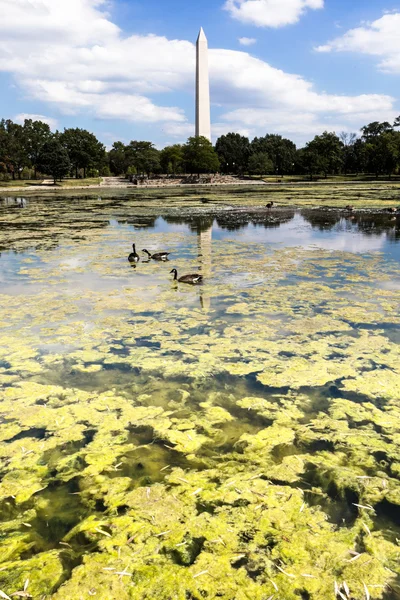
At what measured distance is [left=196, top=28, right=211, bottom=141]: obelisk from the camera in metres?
69.6

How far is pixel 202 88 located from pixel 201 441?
7677 cm

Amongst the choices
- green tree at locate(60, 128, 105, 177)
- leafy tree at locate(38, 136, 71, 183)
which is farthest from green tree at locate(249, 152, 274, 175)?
leafy tree at locate(38, 136, 71, 183)

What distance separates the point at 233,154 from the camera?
120500 mm

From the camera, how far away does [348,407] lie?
5.46m

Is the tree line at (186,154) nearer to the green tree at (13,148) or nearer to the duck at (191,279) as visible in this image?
Result: the green tree at (13,148)

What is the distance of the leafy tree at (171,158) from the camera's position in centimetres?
10486

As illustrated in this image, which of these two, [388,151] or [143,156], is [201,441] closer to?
[388,151]

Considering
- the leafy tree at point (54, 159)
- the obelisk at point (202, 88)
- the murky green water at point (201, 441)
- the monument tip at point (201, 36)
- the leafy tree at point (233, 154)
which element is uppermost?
the monument tip at point (201, 36)

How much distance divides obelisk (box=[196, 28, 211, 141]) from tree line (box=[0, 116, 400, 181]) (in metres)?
3.46

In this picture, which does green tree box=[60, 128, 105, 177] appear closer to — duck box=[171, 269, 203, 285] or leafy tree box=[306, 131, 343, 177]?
leafy tree box=[306, 131, 343, 177]

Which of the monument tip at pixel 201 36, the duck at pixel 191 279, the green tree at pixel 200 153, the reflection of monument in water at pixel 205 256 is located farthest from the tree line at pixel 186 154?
the duck at pixel 191 279

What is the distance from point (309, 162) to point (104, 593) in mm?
89133

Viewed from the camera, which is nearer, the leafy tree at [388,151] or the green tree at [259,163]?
the leafy tree at [388,151]

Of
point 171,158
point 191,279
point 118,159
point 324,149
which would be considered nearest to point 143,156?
point 171,158
